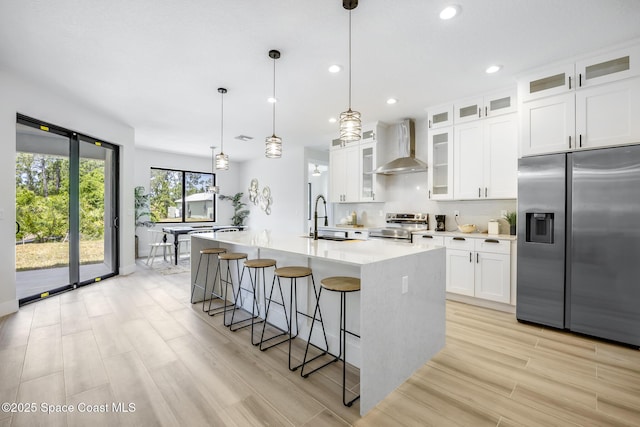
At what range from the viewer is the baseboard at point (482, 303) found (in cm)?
352

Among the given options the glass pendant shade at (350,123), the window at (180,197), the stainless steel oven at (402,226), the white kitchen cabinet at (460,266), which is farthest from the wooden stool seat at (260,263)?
the window at (180,197)

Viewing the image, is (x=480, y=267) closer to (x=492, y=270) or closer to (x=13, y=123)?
(x=492, y=270)

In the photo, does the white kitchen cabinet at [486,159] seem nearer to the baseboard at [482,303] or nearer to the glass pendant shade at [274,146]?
the baseboard at [482,303]

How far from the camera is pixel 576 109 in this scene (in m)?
2.94

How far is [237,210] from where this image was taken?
29.3ft

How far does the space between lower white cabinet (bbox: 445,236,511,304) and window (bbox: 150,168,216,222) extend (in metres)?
6.76

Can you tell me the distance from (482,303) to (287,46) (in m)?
3.73

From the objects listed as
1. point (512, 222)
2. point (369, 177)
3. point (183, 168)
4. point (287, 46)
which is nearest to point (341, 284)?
point (287, 46)

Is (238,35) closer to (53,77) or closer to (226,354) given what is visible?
(53,77)

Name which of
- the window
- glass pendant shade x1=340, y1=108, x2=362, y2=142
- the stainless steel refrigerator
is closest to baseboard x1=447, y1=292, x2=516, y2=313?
the stainless steel refrigerator

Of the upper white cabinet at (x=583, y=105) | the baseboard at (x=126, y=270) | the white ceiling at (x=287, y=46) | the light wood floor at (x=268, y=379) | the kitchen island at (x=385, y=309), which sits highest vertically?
the white ceiling at (x=287, y=46)

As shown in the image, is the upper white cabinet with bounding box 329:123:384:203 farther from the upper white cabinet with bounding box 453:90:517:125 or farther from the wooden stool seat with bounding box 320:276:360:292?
the wooden stool seat with bounding box 320:276:360:292

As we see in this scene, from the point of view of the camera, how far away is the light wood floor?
175cm

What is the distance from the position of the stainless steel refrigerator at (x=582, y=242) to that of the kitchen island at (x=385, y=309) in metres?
1.38
